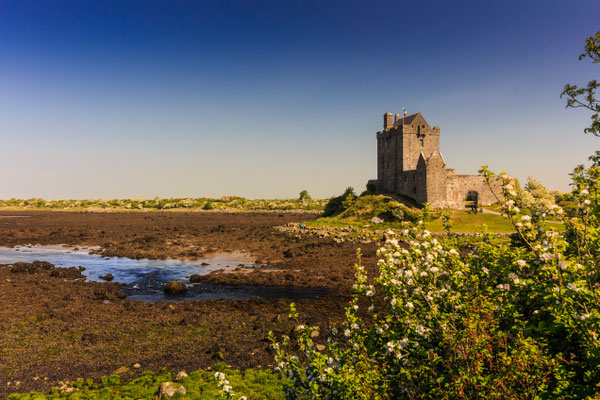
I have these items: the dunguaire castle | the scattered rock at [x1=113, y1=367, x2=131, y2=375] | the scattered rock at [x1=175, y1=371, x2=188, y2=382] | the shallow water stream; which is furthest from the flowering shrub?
the dunguaire castle

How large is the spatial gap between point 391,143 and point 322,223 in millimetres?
21435

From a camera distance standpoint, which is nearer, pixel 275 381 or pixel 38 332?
pixel 275 381

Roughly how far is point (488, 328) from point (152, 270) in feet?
116

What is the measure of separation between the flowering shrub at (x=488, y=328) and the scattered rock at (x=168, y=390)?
7.20 meters

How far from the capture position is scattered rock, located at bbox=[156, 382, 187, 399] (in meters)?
11.8

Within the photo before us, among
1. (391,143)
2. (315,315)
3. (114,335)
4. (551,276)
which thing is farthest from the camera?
(391,143)

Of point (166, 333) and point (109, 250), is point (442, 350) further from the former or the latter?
point (109, 250)

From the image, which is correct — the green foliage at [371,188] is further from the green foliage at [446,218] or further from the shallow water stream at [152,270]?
the green foliage at [446,218]

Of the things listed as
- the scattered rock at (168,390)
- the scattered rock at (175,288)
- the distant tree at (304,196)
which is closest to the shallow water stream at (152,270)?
the scattered rock at (175,288)

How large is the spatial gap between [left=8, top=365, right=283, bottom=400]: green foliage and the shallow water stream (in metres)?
12.0

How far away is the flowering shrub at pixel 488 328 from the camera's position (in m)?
5.02

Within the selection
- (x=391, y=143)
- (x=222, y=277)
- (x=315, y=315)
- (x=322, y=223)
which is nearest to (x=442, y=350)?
(x=315, y=315)

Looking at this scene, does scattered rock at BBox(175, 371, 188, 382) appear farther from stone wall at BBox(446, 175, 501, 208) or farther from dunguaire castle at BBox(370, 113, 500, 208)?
stone wall at BBox(446, 175, 501, 208)

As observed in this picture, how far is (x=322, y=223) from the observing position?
6228cm
